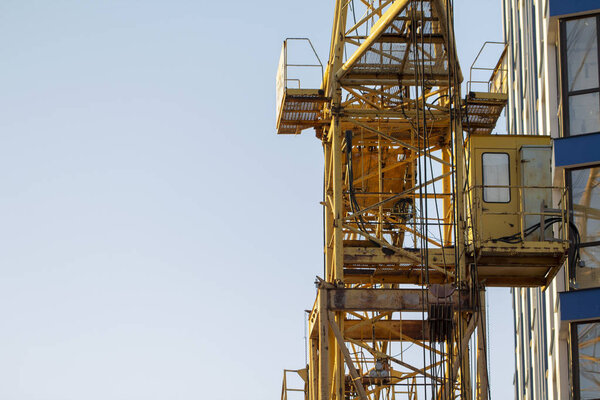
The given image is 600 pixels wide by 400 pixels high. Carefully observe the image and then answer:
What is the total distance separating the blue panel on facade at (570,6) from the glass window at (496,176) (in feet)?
15.2

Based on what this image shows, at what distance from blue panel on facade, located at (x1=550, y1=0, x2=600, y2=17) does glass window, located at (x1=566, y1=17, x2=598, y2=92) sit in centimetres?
34

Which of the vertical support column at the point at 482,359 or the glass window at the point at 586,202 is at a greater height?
the glass window at the point at 586,202

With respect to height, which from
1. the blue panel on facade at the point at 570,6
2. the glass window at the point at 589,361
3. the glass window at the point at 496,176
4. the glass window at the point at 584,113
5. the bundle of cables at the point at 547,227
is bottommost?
the glass window at the point at 589,361

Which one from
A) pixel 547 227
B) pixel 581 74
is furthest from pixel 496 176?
pixel 581 74

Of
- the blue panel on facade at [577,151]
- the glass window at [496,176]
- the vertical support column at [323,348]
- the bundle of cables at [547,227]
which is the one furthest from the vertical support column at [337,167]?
the blue panel on facade at [577,151]

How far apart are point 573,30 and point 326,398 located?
13.4 m

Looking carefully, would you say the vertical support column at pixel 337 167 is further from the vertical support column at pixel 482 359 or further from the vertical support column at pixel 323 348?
the vertical support column at pixel 482 359

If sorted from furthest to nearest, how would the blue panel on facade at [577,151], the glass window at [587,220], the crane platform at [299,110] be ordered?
the crane platform at [299,110] → the blue panel on facade at [577,151] → the glass window at [587,220]

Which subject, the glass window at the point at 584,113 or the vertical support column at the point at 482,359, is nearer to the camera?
the glass window at the point at 584,113

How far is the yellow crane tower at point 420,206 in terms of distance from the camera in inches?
1634

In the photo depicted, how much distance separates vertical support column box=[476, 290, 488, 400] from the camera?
41.9 meters

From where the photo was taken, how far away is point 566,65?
42.3 metres

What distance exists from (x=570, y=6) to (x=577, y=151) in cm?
447

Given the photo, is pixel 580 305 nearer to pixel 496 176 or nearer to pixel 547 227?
pixel 547 227
